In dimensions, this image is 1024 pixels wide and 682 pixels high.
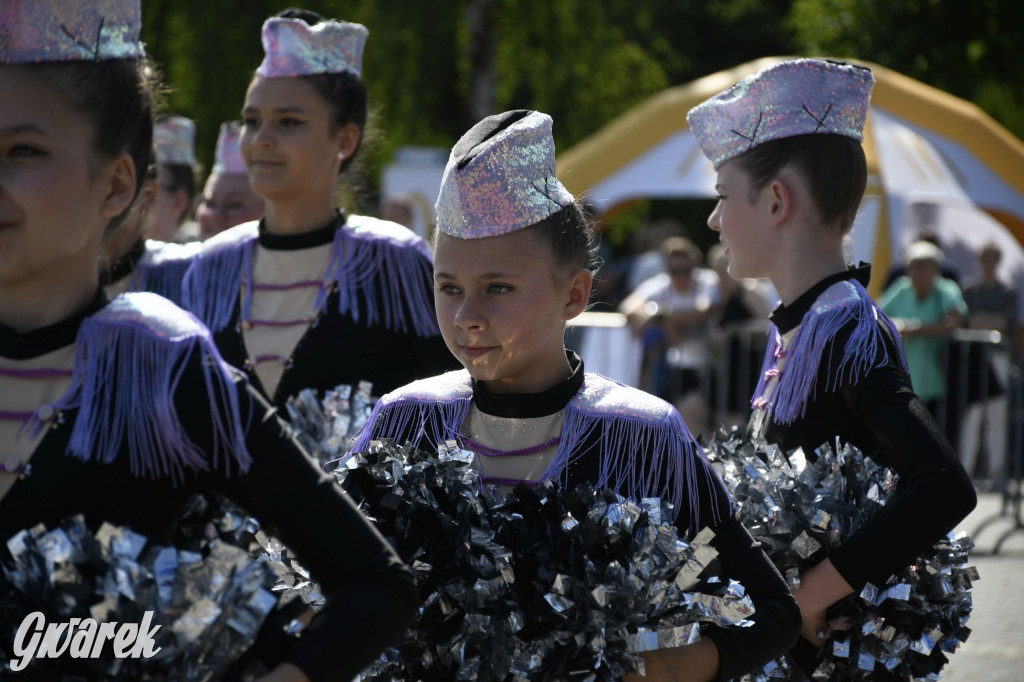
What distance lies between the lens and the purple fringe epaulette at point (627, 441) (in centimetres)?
255

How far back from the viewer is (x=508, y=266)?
8.54ft

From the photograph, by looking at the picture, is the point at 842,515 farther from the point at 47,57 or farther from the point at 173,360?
the point at 47,57

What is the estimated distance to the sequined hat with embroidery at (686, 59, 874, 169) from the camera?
10.9 feet

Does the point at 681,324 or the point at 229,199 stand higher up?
the point at 229,199

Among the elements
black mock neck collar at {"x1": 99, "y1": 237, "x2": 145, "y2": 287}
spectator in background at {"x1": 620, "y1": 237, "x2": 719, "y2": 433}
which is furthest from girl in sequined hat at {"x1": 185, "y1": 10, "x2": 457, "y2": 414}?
spectator in background at {"x1": 620, "y1": 237, "x2": 719, "y2": 433}

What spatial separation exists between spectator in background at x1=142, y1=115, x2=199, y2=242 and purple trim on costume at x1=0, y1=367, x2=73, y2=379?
4.17 meters

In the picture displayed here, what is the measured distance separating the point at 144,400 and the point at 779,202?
71.9 inches

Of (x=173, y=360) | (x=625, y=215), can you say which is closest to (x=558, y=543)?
(x=173, y=360)

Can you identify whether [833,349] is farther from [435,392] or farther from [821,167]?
[435,392]

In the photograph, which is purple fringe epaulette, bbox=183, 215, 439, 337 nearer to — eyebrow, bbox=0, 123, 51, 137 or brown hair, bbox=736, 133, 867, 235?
brown hair, bbox=736, 133, 867, 235

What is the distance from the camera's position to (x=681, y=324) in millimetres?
10516

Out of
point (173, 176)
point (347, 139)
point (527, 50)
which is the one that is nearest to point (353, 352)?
point (347, 139)

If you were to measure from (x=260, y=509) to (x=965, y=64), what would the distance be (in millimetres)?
16646

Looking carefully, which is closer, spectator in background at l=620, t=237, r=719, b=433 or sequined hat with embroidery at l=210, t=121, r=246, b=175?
sequined hat with embroidery at l=210, t=121, r=246, b=175
